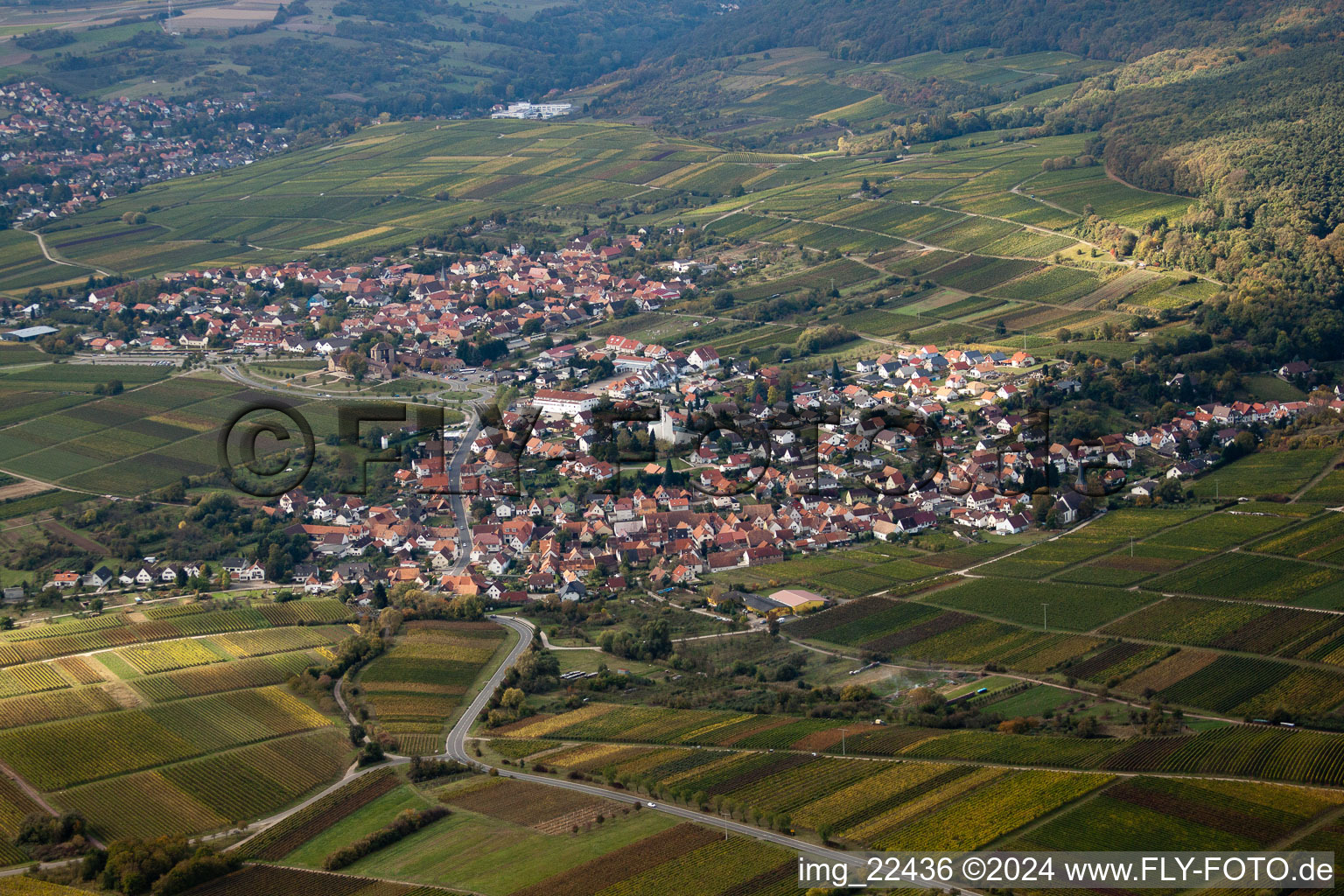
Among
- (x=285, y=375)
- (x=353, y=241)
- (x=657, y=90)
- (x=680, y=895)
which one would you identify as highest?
(x=657, y=90)

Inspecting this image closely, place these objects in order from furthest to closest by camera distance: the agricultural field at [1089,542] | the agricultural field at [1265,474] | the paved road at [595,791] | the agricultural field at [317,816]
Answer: the agricultural field at [1265,474], the agricultural field at [1089,542], the agricultural field at [317,816], the paved road at [595,791]

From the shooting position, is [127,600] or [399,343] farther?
[399,343]

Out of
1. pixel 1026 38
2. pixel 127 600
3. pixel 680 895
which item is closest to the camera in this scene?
→ pixel 680 895

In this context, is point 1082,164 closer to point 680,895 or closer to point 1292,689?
point 1292,689

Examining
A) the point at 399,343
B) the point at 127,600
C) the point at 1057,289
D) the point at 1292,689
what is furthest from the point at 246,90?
the point at 1292,689

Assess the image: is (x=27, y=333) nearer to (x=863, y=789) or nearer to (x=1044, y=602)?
(x=1044, y=602)

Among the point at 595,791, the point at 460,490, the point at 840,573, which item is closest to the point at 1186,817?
the point at 595,791

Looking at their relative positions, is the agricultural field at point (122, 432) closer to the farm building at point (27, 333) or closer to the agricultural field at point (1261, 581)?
the farm building at point (27, 333)

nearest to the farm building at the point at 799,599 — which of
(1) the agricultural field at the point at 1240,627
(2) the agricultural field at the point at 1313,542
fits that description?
(1) the agricultural field at the point at 1240,627

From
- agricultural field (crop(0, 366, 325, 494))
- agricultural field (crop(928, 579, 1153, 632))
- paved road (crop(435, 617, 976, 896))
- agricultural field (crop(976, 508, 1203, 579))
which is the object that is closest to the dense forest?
agricultural field (crop(976, 508, 1203, 579))
